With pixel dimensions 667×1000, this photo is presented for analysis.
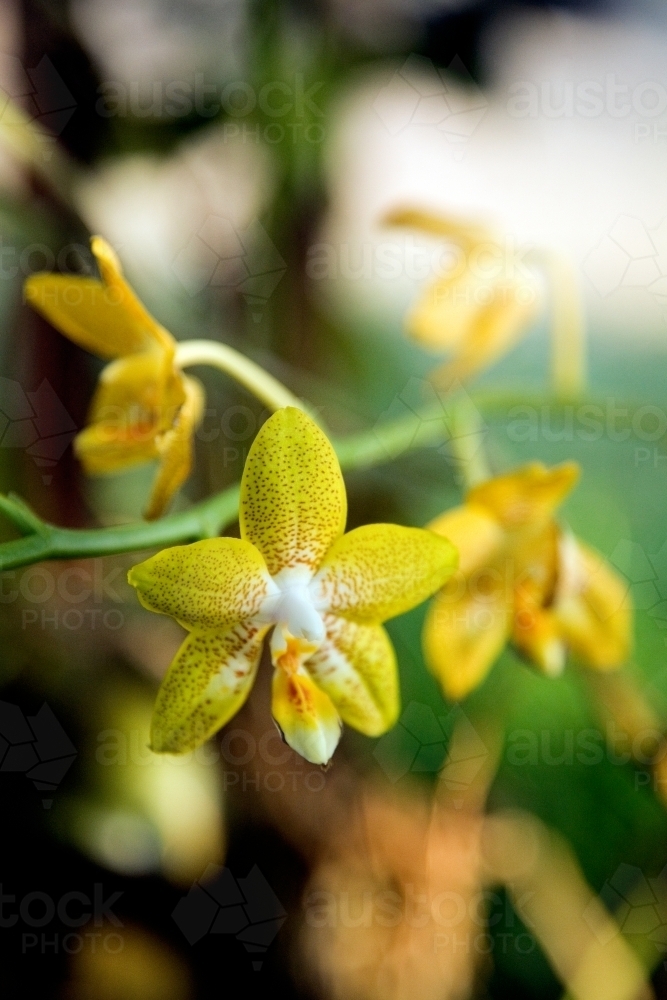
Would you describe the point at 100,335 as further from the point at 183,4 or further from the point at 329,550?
the point at 183,4

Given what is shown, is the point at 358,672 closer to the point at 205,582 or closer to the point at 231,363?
the point at 205,582

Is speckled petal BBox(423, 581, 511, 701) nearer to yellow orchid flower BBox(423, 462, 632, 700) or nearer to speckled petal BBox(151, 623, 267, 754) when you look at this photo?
yellow orchid flower BBox(423, 462, 632, 700)

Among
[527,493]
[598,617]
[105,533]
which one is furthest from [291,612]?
[598,617]

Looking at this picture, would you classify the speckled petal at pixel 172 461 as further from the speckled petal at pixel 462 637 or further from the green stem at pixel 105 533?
the speckled petal at pixel 462 637

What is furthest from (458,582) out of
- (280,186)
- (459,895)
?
(280,186)

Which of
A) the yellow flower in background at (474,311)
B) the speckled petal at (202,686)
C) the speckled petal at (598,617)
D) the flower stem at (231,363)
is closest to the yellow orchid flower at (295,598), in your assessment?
the speckled petal at (202,686)

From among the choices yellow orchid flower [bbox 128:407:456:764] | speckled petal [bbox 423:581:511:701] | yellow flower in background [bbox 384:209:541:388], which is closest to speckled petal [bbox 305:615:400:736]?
yellow orchid flower [bbox 128:407:456:764]
